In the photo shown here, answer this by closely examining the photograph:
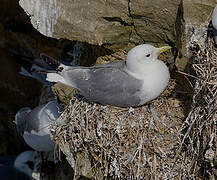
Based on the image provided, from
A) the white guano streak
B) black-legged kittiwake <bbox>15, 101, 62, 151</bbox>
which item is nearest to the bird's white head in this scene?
the white guano streak

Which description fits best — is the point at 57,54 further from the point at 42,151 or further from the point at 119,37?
the point at 119,37

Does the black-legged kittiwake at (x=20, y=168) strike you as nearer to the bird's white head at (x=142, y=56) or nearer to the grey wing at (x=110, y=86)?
the grey wing at (x=110, y=86)

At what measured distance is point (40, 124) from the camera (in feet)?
9.83

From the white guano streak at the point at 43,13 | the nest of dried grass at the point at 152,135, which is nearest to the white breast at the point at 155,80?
the nest of dried grass at the point at 152,135

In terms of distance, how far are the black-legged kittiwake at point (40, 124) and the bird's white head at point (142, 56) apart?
804 mm

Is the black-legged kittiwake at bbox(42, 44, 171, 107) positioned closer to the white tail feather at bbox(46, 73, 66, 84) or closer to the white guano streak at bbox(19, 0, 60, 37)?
the white tail feather at bbox(46, 73, 66, 84)

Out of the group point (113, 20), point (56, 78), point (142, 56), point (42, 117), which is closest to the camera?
point (142, 56)

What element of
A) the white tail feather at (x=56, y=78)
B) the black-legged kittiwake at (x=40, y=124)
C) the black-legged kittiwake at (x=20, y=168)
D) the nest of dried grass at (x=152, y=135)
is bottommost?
the black-legged kittiwake at (x=20, y=168)

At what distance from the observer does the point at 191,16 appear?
2.09 m

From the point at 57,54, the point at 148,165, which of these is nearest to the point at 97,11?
the point at 148,165

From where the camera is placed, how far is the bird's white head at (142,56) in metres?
2.16

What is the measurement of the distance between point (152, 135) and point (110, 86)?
1.06ft

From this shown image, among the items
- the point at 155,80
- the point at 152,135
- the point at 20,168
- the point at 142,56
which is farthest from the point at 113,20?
the point at 20,168

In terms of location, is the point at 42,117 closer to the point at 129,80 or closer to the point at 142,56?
the point at 129,80
